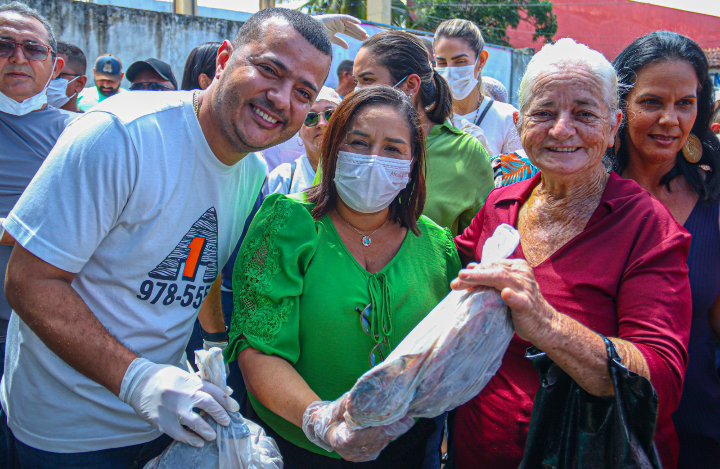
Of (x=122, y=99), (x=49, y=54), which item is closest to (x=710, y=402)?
(x=122, y=99)

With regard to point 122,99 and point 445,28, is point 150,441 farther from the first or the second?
point 445,28

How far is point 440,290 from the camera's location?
2051 millimetres

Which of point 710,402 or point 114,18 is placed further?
point 114,18

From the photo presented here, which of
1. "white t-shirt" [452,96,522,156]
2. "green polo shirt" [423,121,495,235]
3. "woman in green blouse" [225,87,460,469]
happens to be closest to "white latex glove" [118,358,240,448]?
"woman in green blouse" [225,87,460,469]

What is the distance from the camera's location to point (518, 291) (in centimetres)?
142

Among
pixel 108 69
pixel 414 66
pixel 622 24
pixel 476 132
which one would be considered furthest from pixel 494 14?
pixel 414 66

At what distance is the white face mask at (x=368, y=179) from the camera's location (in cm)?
204

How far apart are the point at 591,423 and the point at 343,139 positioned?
53.0 inches

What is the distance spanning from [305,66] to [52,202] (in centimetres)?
102

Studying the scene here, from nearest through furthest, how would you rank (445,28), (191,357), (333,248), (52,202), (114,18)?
(52,202) < (333,248) < (191,357) < (445,28) < (114,18)

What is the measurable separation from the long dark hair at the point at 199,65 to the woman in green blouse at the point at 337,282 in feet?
6.59

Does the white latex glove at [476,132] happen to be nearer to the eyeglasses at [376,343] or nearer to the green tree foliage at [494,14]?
the eyeglasses at [376,343]

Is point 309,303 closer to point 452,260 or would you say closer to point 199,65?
point 452,260

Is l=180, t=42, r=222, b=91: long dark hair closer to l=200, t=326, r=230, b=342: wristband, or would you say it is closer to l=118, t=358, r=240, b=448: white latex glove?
l=200, t=326, r=230, b=342: wristband
